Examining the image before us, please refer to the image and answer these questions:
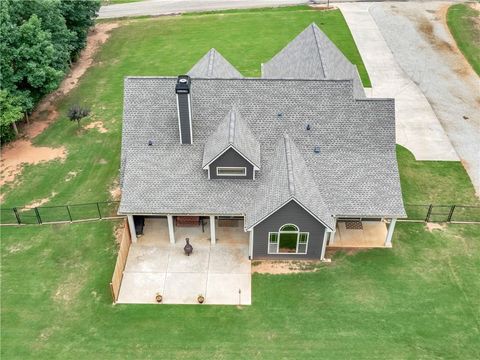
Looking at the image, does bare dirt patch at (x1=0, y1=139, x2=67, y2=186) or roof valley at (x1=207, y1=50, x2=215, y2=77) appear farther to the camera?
bare dirt patch at (x1=0, y1=139, x2=67, y2=186)

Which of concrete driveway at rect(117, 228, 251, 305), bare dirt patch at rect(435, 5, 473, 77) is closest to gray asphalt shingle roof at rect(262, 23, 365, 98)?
concrete driveway at rect(117, 228, 251, 305)

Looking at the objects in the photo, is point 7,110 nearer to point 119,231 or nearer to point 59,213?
point 59,213

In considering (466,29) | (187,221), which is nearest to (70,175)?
(187,221)

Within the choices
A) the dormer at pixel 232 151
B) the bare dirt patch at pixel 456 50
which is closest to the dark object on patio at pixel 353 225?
the dormer at pixel 232 151

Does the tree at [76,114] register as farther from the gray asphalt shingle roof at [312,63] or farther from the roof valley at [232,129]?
the roof valley at [232,129]

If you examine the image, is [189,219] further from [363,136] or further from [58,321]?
[363,136]

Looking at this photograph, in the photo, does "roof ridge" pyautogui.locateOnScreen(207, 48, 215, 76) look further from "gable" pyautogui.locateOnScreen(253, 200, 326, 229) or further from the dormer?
"gable" pyautogui.locateOnScreen(253, 200, 326, 229)
